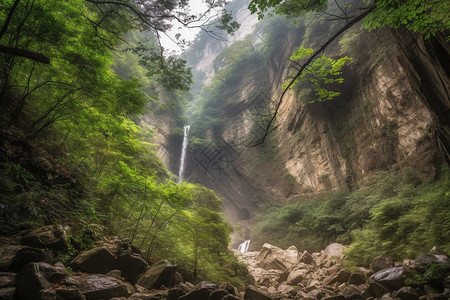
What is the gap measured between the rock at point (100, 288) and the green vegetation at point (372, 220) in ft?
23.3

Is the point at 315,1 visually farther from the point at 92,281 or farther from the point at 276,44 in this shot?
the point at 276,44

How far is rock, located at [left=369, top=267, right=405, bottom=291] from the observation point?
4.49 m

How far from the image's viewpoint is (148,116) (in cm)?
2444

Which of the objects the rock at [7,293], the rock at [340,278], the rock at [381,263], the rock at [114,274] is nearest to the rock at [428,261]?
the rock at [381,263]

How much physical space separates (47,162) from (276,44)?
23.9 m

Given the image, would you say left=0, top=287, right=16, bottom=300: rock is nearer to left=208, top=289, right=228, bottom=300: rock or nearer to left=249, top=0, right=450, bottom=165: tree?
left=208, top=289, right=228, bottom=300: rock

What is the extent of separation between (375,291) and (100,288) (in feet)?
17.5

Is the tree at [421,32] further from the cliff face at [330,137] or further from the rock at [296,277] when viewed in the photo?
the rock at [296,277]

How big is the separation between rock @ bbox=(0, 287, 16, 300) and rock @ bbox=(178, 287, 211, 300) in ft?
6.92

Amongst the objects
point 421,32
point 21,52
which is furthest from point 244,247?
point 21,52

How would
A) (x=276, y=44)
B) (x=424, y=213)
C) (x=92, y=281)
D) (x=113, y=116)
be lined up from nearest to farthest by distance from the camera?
(x=92, y=281)
(x=113, y=116)
(x=424, y=213)
(x=276, y=44)

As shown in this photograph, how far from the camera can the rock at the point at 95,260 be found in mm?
3246

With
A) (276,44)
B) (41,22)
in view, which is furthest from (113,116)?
(276,44)

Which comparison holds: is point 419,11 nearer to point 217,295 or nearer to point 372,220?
point 217,295
